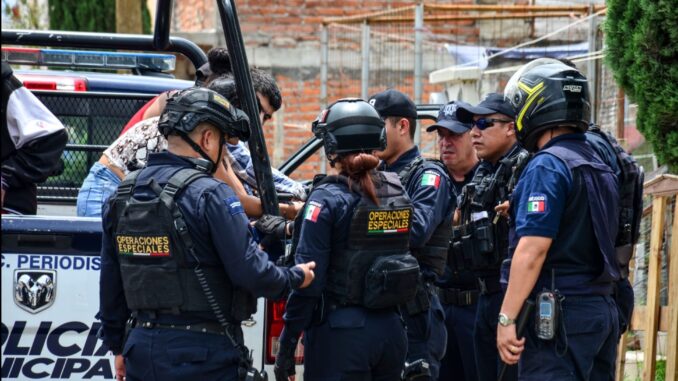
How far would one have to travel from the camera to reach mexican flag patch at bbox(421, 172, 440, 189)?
557cm

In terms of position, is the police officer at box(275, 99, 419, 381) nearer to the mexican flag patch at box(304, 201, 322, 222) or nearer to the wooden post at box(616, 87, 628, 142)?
the mexican flag patch at box(304, 201, 322, 222)

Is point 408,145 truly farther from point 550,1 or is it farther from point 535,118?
point 550,1

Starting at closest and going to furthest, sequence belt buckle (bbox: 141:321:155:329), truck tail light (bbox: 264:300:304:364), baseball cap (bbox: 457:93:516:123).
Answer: belt buckle (bbox: 141:321:155:329) → truck tail light (bbox: 264:300:304:364) → baseball cap (bbox: 457:93:516:123)

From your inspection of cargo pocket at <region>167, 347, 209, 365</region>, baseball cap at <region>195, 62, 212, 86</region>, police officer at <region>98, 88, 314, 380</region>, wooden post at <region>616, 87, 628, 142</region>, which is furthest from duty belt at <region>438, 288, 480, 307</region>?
wooden post at <region>616, 87, 628, 142</region>

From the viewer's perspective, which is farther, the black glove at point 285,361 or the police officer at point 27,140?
the black glove at point 285,361

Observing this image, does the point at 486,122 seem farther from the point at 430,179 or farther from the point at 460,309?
the point at 460,309

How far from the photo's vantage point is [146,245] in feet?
14.4

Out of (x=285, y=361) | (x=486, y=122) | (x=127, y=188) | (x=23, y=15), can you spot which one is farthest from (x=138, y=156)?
(x=23, y=15)

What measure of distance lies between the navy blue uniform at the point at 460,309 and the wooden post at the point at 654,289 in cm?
131

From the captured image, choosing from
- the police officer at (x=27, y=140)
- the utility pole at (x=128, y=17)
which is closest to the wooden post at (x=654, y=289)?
the police officer at (x=27, y=140)

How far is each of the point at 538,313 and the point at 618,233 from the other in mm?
705

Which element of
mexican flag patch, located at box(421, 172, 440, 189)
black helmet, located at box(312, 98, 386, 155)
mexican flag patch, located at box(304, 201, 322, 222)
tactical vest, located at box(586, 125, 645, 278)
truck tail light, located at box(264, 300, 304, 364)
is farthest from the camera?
mexican flag patch, located at box(421, 172, 440, 189)

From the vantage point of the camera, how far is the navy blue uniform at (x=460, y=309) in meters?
6.21

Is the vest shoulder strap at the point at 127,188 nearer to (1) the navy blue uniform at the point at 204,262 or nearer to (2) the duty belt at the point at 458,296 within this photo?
(1) the navy blue uniform at the point at 204,262
